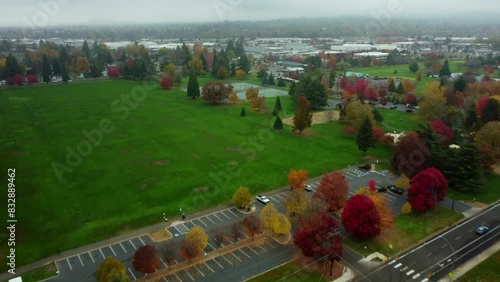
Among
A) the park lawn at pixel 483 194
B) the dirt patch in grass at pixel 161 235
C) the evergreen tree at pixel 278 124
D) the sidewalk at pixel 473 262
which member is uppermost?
the evergreen tree at pixel 278 124

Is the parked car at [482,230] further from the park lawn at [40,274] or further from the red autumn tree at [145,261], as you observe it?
the park lawn at [40,274]

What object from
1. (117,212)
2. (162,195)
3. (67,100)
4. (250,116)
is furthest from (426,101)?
(67,100)

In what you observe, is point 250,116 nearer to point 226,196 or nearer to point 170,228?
point 226,196

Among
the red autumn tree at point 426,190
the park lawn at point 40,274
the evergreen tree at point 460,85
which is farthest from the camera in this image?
the evergreen tree at point 460,85

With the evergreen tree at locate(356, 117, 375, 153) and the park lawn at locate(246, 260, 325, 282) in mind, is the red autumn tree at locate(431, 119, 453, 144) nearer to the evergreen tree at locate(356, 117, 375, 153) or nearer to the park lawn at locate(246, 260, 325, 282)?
the evergreen tree at locate(356, 117, 375, 153)

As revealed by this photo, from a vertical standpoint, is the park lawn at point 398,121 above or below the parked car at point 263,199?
above

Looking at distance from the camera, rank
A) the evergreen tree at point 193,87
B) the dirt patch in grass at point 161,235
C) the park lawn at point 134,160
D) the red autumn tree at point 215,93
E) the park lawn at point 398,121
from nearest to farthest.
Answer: the dirt patch in grass at point 161,235, the park lawn at point 134,160, the park lawn at point 398,121, the red autumn tree at point 215,93, the evergreen tree at point 193,87

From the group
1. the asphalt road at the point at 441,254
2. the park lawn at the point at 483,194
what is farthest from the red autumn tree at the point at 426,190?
the park lawn at the point at 483,194
